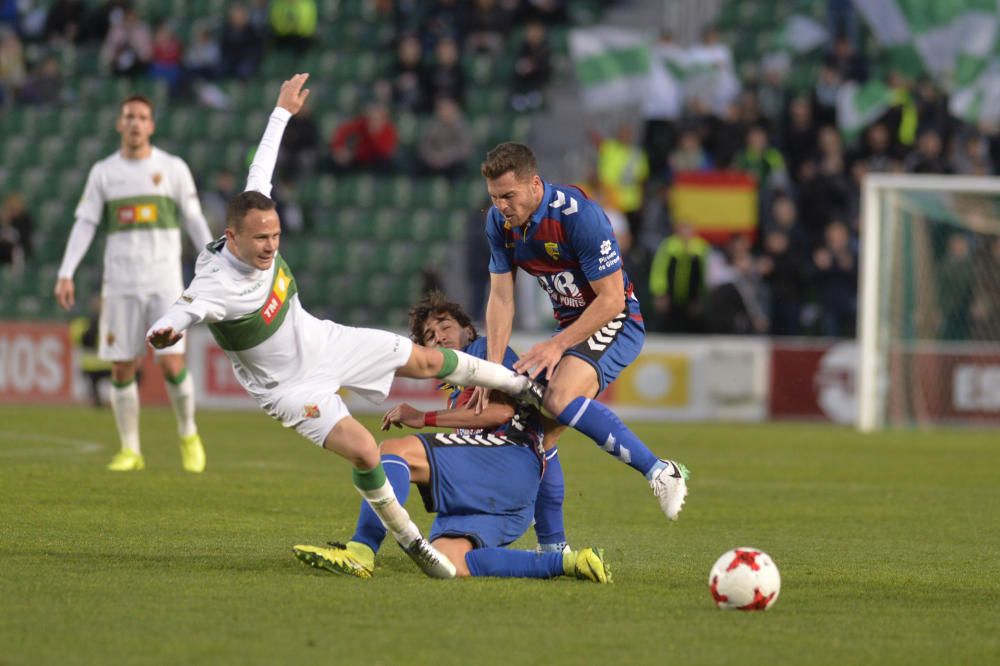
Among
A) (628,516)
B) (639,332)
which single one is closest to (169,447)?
(628,516)

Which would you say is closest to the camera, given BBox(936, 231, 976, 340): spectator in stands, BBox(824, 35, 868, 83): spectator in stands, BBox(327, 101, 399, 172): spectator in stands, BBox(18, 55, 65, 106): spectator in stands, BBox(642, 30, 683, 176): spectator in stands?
BBox(936, 231, 976, 340): spectator in stands

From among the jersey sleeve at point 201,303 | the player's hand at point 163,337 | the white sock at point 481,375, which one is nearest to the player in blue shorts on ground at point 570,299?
the white sock at point 481,375

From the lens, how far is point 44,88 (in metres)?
24.8

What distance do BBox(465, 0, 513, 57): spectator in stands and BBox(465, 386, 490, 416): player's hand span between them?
56.2 ft

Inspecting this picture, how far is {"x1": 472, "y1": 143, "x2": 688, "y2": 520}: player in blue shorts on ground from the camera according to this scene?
7.34m

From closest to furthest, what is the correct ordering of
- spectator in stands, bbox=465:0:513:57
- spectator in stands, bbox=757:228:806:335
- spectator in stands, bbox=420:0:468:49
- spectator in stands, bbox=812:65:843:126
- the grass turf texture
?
the grass turf texture < spectator in stands, bbox=757:228:806:335 < spectator in stands, bbox=812:65:843:126 < spectator in stands, bbox=465:0:513:57 < spectator in stands, bbox=420:0:468:49

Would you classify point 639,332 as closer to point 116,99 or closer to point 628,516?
point 628,516

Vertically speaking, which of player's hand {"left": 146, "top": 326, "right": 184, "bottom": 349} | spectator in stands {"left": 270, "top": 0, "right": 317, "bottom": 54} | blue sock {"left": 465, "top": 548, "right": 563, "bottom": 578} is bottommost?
blue sock {"left": 465, "top": 548, "right": 563, "bottom": 578}

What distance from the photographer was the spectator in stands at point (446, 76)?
23062 mm

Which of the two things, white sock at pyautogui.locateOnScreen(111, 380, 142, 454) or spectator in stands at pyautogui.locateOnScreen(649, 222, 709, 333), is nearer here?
white sock at pyautogui.locateOnScreen(111, 380, 142, 454)

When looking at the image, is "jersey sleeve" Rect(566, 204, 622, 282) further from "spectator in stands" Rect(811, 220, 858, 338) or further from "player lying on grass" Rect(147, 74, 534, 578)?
"spectator in stands" Rect(811, 220, 858, 338)

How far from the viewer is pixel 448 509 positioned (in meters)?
7.01

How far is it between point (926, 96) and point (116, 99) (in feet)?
38.7

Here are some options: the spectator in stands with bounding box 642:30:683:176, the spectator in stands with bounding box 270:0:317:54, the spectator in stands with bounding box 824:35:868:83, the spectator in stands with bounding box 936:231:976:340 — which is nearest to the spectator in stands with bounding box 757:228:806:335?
the spectator in stands with bounding box 936:231:976:340
